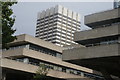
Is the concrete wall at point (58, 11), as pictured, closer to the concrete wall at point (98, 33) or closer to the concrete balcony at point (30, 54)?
the concrete balcony at point (30, 54)

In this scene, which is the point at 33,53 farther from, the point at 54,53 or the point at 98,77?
the point at 98,77

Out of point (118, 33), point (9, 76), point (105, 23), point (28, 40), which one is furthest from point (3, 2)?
point (9, 76)

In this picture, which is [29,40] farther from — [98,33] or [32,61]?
[98,33]

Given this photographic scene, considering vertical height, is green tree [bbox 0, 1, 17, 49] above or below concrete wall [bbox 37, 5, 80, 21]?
below

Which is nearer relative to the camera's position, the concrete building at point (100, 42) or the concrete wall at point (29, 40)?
the concrete building at point (100, 42)

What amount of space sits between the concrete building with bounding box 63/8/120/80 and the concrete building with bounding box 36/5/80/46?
307ft

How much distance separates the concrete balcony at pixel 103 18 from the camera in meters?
26.5

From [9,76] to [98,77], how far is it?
1742 cm

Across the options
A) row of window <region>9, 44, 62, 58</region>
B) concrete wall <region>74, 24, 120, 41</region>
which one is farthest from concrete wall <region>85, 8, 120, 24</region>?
row of window <region>9, 44, 62, 58</region>

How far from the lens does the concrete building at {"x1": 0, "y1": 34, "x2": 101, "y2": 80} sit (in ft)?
129

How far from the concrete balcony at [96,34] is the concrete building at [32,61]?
13.0 m

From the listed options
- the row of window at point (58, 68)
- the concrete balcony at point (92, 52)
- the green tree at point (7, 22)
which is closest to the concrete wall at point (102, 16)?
the concrete balcony at point (92, 52)

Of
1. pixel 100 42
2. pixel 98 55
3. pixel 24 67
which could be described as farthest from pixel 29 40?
pixel 98 55

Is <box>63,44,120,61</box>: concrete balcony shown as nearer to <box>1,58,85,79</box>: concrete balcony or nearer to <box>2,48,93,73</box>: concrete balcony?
<box>1,58,85,79</box>: concrete balcony
